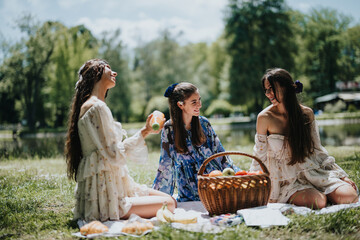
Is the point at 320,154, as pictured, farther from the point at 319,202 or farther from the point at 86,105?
the point at 86,105

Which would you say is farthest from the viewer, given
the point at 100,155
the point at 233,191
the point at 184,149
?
the point at 184,149

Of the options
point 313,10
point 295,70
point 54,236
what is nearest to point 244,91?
point 295,70

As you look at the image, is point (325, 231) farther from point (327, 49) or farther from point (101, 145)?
point (327, 49)

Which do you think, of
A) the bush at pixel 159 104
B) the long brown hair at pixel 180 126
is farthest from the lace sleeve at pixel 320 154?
the bush at pixel 159 104

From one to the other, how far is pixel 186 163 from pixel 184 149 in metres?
0.22

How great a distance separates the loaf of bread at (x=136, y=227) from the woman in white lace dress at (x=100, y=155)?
331 millimetres

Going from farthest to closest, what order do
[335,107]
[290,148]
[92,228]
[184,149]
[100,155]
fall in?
[335,107], [184,149], [290,148], [100,155], [92,228]

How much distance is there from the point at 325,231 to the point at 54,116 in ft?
144

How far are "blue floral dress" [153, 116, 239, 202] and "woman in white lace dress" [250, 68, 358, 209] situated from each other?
671 millimetres

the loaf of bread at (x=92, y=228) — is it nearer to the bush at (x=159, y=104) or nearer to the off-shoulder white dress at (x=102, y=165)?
the off-shoulder white dress at (x=102, y=165)

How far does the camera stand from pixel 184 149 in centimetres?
462

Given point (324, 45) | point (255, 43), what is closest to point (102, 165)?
point (255, 43)

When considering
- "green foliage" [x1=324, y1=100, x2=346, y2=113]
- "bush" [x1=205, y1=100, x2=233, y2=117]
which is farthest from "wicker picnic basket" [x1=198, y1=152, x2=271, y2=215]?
"bush" [x1=205, y1=100, x2=233, y2=117]

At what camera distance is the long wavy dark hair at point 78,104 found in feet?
11.6
